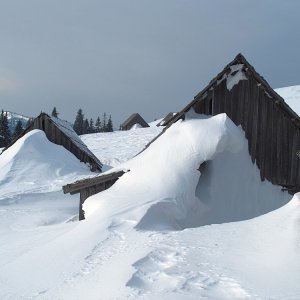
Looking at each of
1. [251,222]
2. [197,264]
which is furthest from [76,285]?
[251,222]

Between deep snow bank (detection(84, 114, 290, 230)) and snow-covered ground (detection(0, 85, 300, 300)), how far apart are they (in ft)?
0.09

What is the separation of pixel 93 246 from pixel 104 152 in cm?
3065

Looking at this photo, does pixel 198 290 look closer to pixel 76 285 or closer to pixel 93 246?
pixel 76 285

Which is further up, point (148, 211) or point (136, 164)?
point (136, 164)

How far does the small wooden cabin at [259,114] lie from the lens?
12648 millimetres

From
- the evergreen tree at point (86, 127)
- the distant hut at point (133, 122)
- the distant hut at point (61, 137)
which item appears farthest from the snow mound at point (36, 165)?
the evergreen tree at point (86, 127)

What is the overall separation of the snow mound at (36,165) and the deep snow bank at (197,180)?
10789 mm

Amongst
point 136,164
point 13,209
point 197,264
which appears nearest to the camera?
point 197,264

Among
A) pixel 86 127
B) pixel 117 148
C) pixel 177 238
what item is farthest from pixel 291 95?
pixel 177 238

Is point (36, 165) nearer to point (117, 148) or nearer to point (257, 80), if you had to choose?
point (257, 80)

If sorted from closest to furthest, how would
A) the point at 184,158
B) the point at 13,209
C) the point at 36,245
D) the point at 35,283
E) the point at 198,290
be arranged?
the point at 198,290, the point at 35,283, the point at 36,245, the point at 184,158, the point at 13,209

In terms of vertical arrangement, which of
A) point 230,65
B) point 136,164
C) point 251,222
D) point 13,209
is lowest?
point 13,209

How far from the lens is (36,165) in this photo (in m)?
24.8

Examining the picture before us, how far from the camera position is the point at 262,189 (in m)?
12.5
